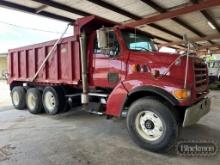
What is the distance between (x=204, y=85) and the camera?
187 inches

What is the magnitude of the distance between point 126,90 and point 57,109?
2.79 metres

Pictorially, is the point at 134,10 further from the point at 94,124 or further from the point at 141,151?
the point at 141,151

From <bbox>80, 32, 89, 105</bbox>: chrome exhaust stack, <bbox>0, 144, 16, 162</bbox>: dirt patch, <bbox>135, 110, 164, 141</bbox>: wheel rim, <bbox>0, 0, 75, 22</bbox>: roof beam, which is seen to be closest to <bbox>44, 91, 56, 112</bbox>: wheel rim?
<bbox>80, 32, 89, 105</bbox>: chrome exhaust stack

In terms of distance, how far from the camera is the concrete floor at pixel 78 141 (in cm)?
364

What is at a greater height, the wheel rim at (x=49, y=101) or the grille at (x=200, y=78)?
the grille at (x=200, y=78)

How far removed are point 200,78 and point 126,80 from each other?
144 cm

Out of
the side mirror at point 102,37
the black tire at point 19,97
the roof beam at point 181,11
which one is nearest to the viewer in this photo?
the side mirror at point 102,37

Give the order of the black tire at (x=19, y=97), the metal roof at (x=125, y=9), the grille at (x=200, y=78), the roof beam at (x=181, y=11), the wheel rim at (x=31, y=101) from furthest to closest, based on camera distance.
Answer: the black tire at (x=19, y=97) → the roof beam at (x=181, y=11) → the metal roof at (x=125, y=9) → the wheel rim at (x=31, y=101) → the grille at (x=200, y=78)

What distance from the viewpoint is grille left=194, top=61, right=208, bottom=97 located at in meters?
4.25

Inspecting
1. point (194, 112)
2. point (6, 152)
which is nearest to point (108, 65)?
point (194, 112)

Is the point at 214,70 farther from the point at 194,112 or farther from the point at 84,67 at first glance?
the point at 194,112
